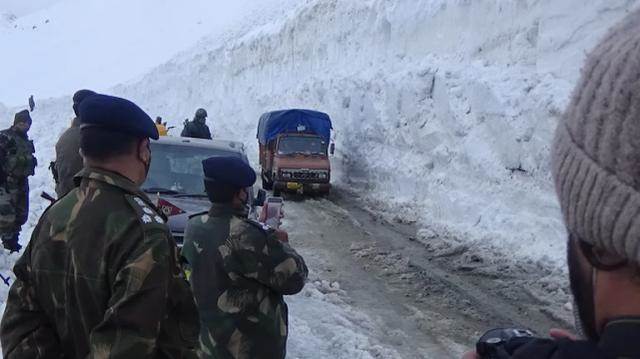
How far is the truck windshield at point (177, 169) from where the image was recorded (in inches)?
331

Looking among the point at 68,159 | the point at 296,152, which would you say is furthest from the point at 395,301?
the point at 296,152

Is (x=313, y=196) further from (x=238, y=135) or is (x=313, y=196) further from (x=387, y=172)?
(x=238, y=135)

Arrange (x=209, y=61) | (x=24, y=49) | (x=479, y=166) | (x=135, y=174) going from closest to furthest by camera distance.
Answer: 1. (x=135, y=174)
2. (x=479, y=166)
3. (x=209, y=61)
4. (x=24, y=49)

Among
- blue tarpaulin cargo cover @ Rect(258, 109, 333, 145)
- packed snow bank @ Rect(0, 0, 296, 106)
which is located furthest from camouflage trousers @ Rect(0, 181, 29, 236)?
packed snow bank @ Rect(0, 0, 296, 106)

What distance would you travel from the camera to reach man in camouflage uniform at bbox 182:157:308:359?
3871 mm

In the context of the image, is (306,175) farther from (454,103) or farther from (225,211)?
(225,211)

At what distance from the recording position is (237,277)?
390 centimetres

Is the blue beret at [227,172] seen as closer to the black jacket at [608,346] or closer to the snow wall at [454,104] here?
the black jacket at [608,346]

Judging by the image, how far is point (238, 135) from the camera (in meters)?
34.2

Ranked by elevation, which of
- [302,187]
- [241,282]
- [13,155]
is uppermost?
[241,282]

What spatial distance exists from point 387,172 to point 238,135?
15931 mm

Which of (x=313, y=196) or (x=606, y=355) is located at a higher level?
(x=606, y=355)

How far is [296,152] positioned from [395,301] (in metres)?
11.8

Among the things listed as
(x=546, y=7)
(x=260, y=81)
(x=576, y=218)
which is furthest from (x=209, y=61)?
(x=576, y=218)
